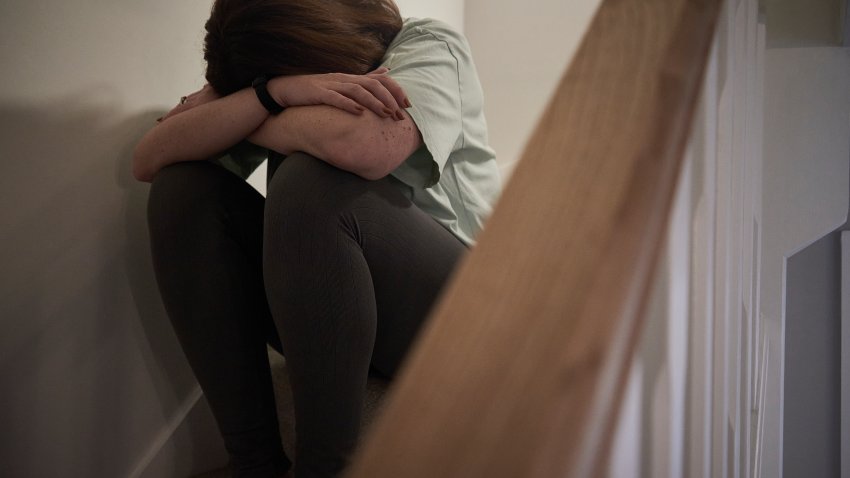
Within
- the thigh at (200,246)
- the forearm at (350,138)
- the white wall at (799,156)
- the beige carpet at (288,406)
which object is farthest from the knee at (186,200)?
the white wall at (799,156)

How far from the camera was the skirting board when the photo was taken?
98cm

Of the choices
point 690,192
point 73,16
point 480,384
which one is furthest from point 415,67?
point 480,384

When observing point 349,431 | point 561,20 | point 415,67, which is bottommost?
point 349,431

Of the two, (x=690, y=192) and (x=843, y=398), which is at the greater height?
(x=690, y=192)

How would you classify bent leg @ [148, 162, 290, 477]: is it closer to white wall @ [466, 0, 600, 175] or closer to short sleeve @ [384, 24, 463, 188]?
short sleeve @ [384, 24, 463, 188]

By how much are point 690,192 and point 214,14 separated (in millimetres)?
724

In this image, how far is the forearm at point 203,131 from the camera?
81cm

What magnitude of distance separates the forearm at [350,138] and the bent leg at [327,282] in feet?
0.06

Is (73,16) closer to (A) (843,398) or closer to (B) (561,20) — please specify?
(B) (561,20)

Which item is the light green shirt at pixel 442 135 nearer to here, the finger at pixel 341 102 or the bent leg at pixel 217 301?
the finger at pixel 341 102

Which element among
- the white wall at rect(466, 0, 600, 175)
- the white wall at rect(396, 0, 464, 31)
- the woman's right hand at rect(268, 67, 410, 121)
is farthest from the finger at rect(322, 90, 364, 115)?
the white wall at rect(466, 0, 600, 175)

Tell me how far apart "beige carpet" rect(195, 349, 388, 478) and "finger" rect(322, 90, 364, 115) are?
40 cm

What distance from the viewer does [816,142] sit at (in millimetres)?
1743

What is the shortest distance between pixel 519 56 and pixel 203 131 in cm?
174
